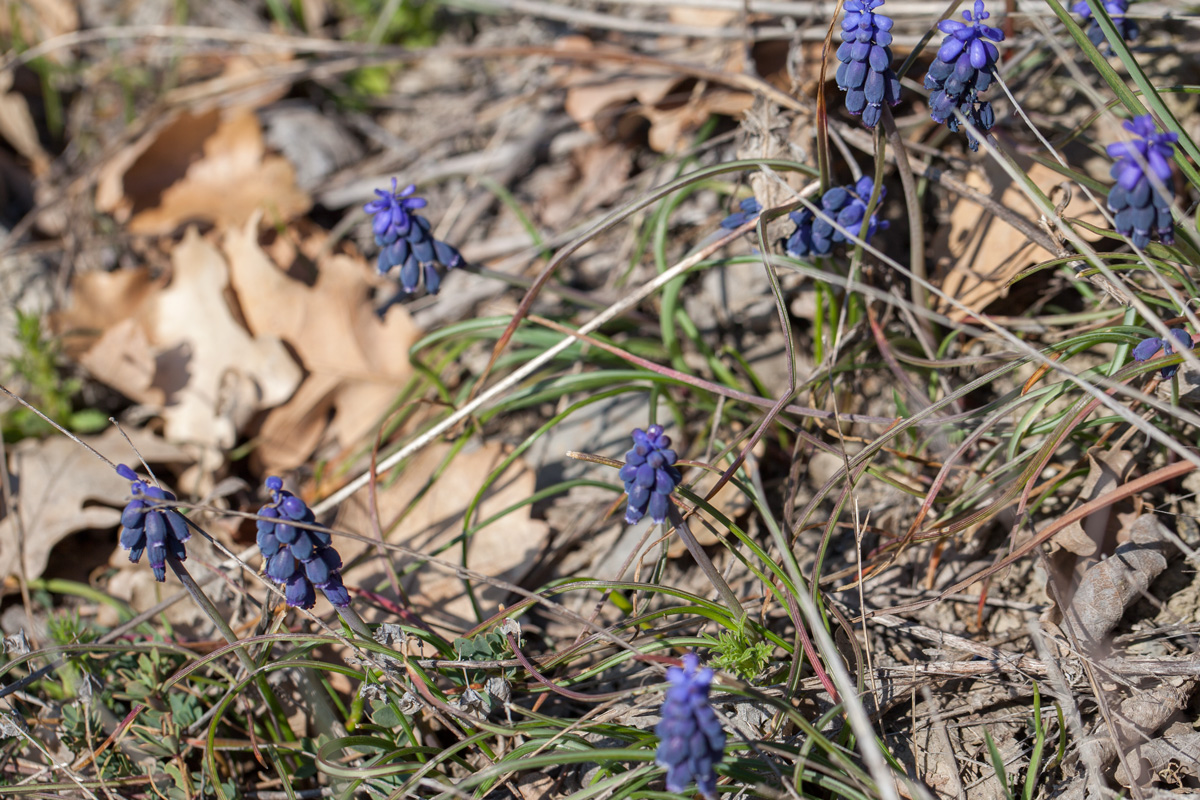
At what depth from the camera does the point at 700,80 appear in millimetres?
3824

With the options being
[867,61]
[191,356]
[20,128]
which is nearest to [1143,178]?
[867,61]

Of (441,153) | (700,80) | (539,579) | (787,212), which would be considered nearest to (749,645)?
(539,579)

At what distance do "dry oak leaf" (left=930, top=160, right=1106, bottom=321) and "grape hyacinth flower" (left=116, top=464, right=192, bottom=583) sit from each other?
2.60 metres

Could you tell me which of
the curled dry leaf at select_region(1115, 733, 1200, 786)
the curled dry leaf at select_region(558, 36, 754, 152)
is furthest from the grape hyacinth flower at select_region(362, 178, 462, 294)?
the curled dry leaf at select_region(1115, 733, 1200, 786)

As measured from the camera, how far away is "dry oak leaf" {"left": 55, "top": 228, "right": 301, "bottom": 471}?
3842mm

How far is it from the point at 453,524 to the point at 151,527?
122 centimetres

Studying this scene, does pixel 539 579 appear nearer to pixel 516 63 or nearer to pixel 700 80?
pixel 700 80

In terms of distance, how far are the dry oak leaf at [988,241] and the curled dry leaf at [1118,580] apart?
35.3 inches

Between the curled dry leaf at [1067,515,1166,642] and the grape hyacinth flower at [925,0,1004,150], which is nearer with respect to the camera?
the grape hyacinth flower at [925,0,1004,150]

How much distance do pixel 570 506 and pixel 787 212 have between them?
4.52 feet

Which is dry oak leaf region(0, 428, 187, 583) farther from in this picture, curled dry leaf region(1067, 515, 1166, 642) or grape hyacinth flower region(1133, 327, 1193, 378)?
grape hyacinth flower region(1133, 327, 1193, 378)

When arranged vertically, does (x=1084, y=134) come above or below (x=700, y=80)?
below

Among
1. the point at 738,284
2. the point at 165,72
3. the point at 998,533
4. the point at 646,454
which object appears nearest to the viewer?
the point at 646,454

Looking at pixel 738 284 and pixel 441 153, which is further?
pixel 441 153
